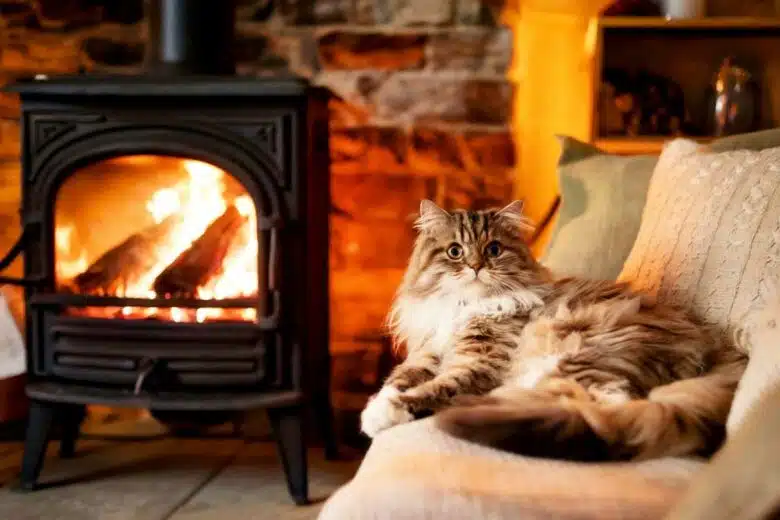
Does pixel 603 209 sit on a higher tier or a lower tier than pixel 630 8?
lower

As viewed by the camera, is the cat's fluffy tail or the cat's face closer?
the cat's fluffy tail

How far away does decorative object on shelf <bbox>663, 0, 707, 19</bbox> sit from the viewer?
7.14 ft

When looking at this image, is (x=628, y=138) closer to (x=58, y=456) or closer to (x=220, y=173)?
(x=220, y=173)

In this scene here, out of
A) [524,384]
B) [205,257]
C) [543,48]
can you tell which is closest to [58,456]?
[205,257]

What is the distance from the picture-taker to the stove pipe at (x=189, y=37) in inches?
80.5

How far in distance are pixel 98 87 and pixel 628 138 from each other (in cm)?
130

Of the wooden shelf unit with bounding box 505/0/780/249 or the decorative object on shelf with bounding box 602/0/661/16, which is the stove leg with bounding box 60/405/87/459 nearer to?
the wooden shelf unit with bounding box 505/0/780/249

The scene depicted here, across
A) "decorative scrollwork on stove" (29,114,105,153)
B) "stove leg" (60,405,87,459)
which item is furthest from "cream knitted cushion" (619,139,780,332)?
"stove leg" (60,405,87,459)

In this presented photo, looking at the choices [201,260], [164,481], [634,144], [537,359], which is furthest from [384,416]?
[634,144]

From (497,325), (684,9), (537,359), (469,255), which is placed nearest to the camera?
(537,359)

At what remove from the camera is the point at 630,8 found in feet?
7.20

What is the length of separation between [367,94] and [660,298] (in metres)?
1.18

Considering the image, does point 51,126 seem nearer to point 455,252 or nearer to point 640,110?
point 455,252

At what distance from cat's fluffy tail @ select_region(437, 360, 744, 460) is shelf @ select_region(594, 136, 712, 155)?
1.27 meters
